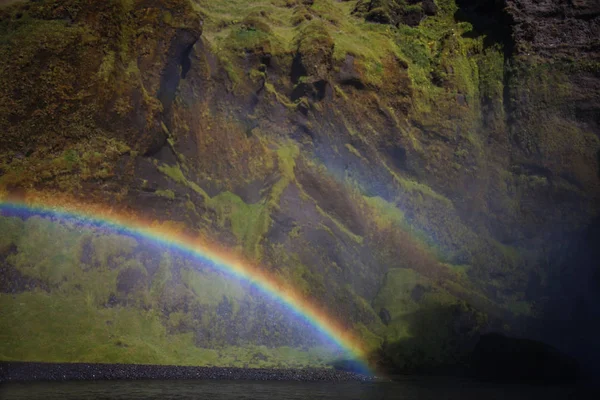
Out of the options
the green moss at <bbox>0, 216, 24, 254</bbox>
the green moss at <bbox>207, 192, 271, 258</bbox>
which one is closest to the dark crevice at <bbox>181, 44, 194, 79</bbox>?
the green moss at <bbox>207, 192, 271, 258</bbox>

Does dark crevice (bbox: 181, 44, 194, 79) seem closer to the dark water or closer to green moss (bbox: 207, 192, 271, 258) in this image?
green moss (bbox: 207, 192, 271, 258)

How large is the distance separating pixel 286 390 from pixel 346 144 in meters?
37.4

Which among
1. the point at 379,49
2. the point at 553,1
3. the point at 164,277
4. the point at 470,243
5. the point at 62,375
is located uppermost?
the point at 553,1

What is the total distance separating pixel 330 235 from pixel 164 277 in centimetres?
1951

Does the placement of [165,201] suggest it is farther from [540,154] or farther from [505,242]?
[540,154]

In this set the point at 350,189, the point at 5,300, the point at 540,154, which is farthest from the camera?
the point at 540,154

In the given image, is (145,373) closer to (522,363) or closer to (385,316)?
(385,316)

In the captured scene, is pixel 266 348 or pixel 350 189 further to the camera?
pixel 350 189

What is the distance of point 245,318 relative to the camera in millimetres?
53594

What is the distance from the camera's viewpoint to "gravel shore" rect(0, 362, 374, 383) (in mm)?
38469

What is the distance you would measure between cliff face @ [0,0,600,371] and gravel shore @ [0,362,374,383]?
2578 mm

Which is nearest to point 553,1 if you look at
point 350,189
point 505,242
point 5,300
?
point 505,242

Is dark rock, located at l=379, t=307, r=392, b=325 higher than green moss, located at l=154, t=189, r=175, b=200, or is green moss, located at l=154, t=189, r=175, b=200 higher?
green moss, located at l=154, t=189, r=175, b=200

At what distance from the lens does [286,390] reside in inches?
1613
